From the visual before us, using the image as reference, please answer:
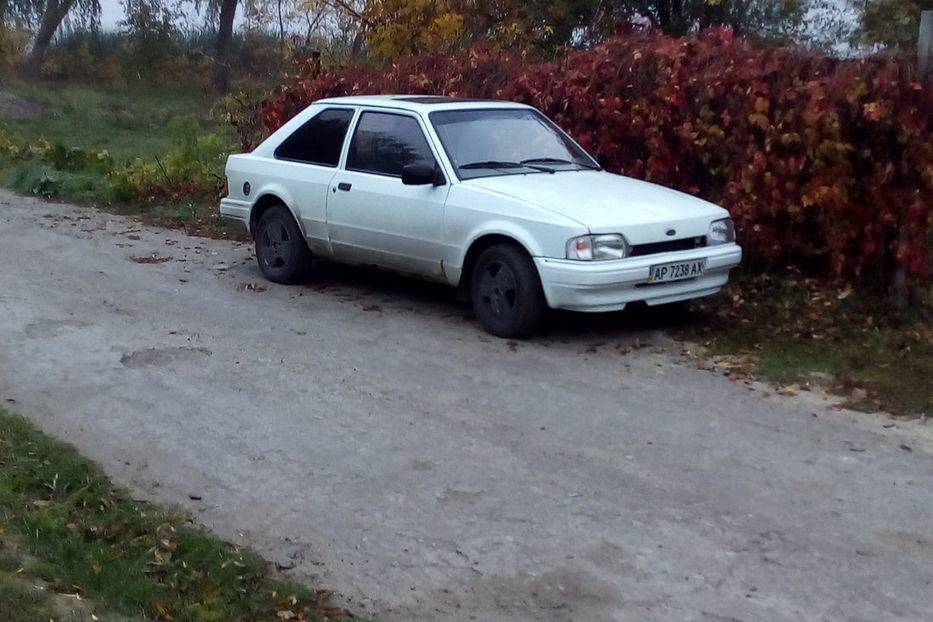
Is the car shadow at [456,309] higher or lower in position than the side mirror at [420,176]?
lower

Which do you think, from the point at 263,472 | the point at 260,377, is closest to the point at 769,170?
the point at 260,377

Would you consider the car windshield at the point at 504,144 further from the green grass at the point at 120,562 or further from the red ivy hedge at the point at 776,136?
the green grass at the point at 120,562

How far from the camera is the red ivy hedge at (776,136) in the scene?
890 cm

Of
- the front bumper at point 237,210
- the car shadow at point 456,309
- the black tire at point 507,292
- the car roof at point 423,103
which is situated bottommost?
the car shadow at point 456,309

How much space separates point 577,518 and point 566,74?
21.3 feet

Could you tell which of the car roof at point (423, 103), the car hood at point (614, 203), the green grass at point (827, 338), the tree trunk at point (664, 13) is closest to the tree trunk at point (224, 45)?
the tree trunk at point (664, 13)

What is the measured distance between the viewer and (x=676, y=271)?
859 cm

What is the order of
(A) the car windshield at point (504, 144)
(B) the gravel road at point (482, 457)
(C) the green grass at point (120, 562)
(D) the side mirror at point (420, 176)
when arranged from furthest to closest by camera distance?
(A) the car windshield at point (504, 144)
(D) the side mirror at point (420, 176)
(B) the gravel road at point (482, 457)
(C) the green grass at point (120, 562)

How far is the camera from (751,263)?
1016 cm

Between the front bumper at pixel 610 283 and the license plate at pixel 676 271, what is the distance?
31 mm

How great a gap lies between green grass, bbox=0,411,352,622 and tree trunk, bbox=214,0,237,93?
39756 millimetres

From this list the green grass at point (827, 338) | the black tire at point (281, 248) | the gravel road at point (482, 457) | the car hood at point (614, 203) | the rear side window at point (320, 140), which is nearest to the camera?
the gravel road at point (482, 457)

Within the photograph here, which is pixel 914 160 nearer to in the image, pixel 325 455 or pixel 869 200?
pixel 869 200

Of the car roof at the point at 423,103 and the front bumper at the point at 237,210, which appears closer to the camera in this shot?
the car roof at the point at 423,103
